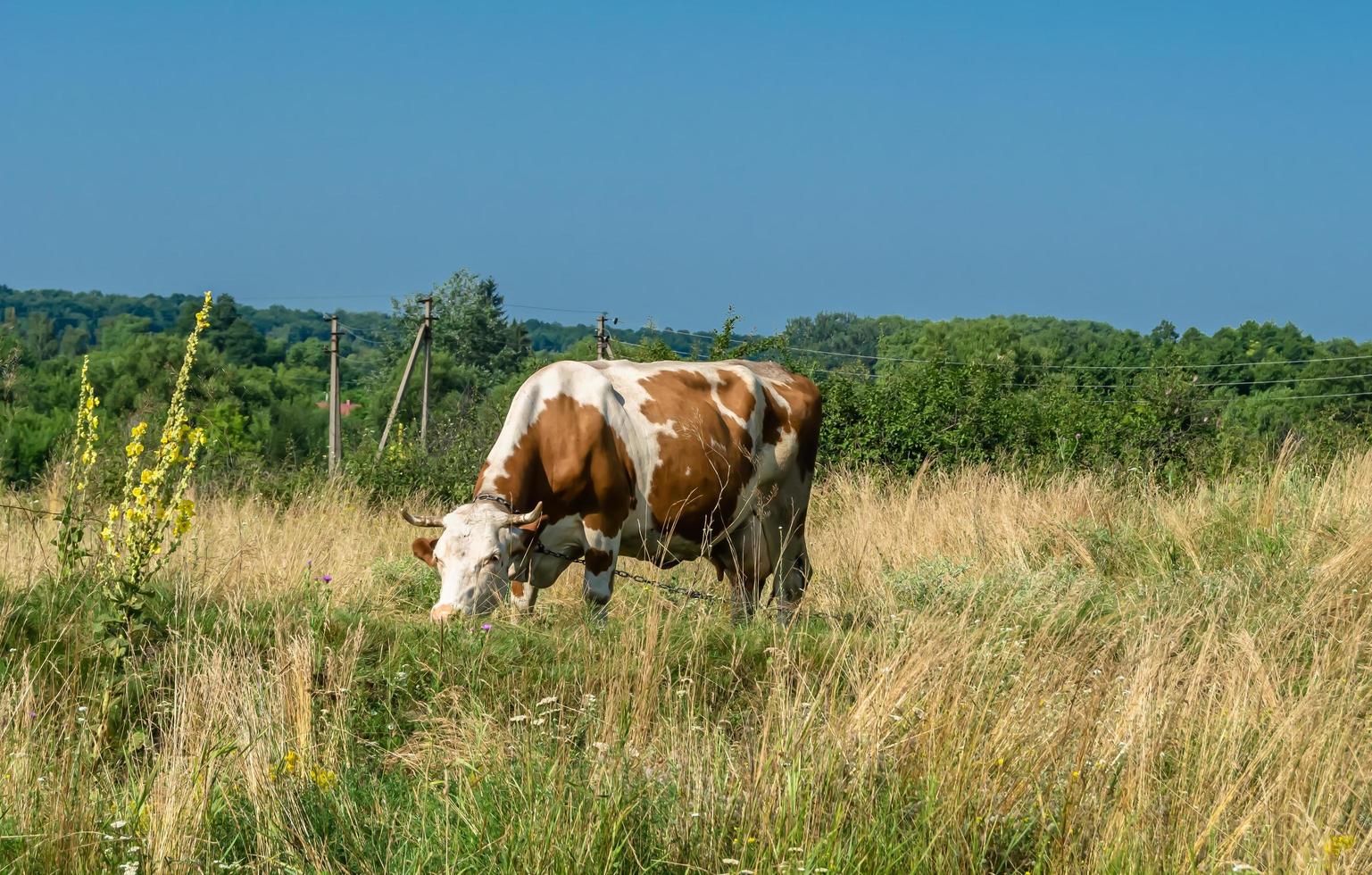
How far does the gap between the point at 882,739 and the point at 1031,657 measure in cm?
116

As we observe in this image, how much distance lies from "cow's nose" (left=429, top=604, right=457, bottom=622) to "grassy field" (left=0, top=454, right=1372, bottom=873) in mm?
72

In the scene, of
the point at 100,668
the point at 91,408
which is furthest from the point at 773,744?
the point at 91,408

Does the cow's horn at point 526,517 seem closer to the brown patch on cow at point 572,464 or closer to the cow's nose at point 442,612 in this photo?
the brown patch on cow at point 572,464

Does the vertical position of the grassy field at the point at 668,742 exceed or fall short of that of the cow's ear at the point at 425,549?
it falls short

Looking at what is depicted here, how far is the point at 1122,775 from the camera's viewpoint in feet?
13.6

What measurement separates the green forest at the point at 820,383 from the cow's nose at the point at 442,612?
10.7ft

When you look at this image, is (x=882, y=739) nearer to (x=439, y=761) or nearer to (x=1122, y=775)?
(x=1122, y=775)

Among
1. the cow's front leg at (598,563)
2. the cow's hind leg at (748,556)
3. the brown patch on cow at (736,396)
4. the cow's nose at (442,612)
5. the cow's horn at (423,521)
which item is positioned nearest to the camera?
the cow's nose at (442,612)

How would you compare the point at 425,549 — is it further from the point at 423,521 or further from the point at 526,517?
the point at 526,517

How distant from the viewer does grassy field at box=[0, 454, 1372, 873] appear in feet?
12.8

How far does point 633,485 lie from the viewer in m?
8.84

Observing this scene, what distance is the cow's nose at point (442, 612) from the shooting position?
7.13 meters

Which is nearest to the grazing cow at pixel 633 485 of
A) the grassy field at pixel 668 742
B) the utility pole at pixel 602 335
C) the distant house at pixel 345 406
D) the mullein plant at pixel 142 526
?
the grassy field at pixel 668 742

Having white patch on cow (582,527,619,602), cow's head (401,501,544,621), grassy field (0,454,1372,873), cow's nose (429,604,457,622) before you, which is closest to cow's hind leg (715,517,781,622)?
white patch on cow (582,527,619,602)
